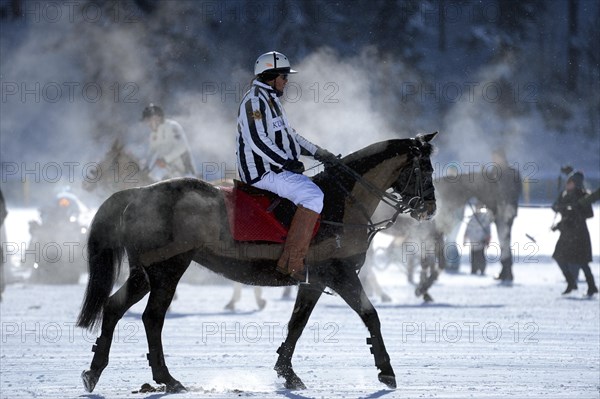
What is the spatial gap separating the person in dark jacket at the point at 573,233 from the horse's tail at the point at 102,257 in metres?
12.8

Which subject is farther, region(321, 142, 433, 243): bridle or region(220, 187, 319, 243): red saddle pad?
region(321, 142, 433, 243): bridle

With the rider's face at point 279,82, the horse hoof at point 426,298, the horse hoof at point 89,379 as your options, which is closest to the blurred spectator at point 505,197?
the horse hoof at point 426,298

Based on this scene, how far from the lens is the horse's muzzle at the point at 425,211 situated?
10305 millimetres

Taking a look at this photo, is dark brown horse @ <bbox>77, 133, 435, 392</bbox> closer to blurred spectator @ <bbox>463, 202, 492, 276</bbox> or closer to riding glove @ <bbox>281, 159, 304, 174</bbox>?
riding glove @ <bbox>281, 159, 304, 174</bbox>

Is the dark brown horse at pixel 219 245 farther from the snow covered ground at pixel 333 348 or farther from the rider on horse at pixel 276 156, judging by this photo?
the snow covered ground at pixel 333 348

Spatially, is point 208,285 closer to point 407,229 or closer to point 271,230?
point 407,229

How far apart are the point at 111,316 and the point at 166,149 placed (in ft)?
26.8

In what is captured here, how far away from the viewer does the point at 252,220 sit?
31.8 feet

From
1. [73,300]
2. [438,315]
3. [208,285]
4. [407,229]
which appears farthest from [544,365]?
[208,285]

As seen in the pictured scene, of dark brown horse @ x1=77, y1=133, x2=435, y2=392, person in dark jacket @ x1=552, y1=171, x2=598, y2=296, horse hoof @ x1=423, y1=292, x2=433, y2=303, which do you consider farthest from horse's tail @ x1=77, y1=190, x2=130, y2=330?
person in dark jacket @ x1=552, y1=171, x2=598, y2=296

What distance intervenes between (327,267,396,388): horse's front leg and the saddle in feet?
1.53

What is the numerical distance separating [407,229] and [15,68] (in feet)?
163

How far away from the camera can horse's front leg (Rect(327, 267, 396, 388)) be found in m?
9.85

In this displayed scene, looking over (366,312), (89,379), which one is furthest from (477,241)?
(89,379)
